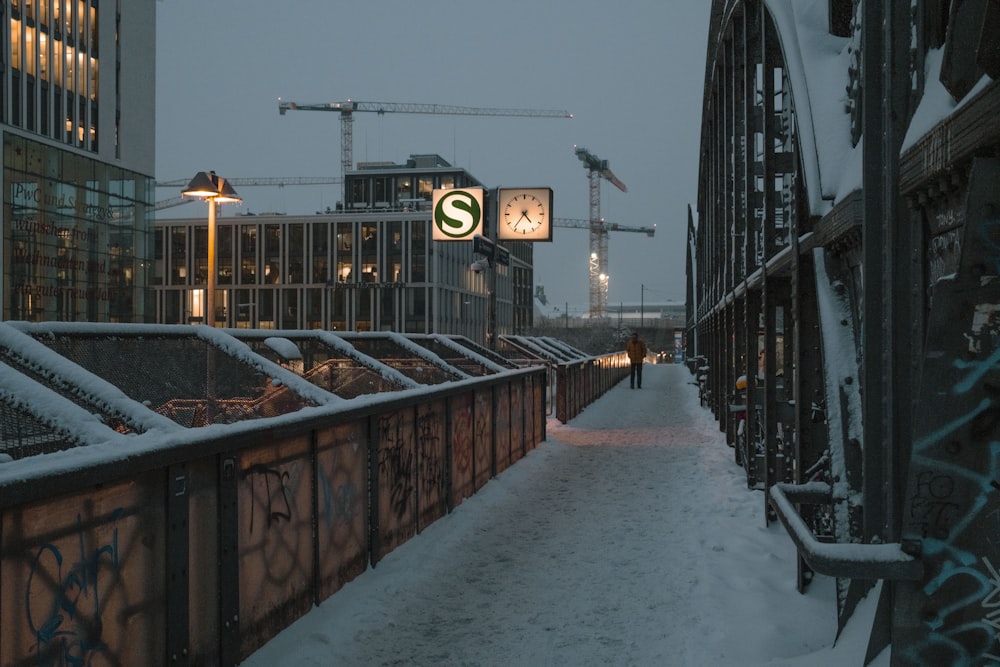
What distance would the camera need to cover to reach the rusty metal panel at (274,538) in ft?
16.8

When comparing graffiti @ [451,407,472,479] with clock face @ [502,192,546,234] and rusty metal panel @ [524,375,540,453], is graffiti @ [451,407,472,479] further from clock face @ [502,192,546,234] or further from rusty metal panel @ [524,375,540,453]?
clock face @ [502,192,546,234]

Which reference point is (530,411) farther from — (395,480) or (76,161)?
(76,161)

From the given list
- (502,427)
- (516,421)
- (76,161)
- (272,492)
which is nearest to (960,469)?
(272,492)

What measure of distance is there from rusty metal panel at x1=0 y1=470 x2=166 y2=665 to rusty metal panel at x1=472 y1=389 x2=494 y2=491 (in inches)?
253

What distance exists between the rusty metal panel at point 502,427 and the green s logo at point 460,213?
20.3ft

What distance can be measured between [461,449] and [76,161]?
34.9 meters

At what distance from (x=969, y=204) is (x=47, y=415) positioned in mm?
3921

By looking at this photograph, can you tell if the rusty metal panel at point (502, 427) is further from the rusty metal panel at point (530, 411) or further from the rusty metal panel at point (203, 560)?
the rusty metal panel at point (203, 560)

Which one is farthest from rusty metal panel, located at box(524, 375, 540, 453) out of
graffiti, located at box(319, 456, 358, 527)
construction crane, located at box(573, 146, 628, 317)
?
construction crane, located at box(573, 146, 628, 317)

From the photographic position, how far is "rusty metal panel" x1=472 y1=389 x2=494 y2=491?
10.6m

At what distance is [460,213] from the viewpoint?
703 inches

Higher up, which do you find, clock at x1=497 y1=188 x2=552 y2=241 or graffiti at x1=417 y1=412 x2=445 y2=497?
clock at x1=497 y1=188 x2=552 y2=241

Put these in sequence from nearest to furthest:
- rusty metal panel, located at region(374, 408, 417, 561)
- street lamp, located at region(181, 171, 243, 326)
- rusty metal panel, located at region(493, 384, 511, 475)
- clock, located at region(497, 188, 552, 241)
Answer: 1. rusty metal panel, located at region(374, 408, 417, 561)
2. rusty metal panel, located at region(493, 384, 511, 475)
3. street lamp, located at region(181, 171, 243, 326)
4. clock, located at region(497, 188, 552, 241)

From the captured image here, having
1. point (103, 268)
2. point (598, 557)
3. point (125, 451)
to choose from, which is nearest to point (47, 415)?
point (125, 451)
